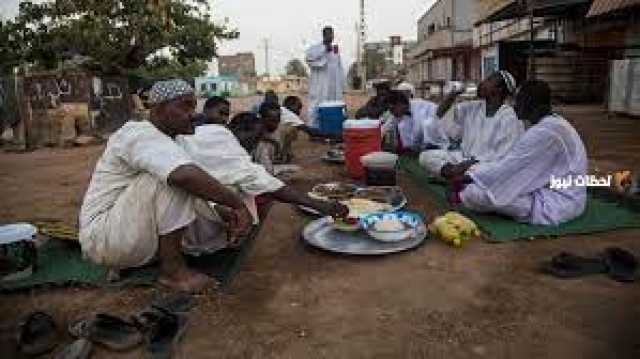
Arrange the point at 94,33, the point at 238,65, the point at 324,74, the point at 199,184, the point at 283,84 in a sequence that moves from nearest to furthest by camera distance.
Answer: the point at 199,184, the point at 324,74, the point at 94,33, the point at 283,84, the point at 238,65

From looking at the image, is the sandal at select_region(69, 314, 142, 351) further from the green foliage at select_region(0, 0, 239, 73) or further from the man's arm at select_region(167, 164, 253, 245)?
the green foliage at select_region(0, 0, 239, 73)

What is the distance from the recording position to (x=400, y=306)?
3033 millimetres

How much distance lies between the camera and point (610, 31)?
1555cm

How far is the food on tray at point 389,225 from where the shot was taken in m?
3.80

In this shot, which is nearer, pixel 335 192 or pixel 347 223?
pixel 347 223

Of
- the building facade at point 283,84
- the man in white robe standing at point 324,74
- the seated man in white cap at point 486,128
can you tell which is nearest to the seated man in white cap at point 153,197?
the seated man in white cap at point 486,128

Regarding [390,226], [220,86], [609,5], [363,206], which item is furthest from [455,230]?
[220,86]

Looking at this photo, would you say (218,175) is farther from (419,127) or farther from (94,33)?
(94,33)

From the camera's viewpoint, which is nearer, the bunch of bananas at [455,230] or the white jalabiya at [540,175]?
the bunch of bananas at [455,230]

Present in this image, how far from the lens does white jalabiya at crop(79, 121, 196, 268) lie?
299cm

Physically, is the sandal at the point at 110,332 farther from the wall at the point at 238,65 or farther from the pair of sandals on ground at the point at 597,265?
the wall at the point at 238,65

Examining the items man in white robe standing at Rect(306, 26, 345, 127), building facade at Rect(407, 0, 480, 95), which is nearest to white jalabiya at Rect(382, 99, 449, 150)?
man in white robe standing at Rect(306, 26, 345, 127)

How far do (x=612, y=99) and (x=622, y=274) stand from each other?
11.0 metres

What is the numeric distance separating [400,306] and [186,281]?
116 cm
